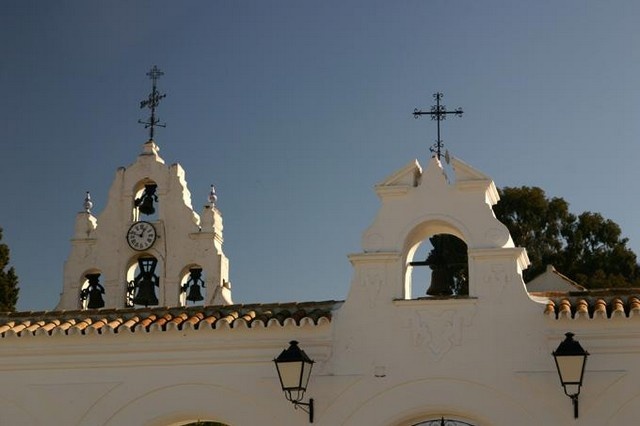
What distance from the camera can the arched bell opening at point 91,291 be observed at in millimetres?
18656

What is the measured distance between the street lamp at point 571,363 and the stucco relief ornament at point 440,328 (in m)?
1.31

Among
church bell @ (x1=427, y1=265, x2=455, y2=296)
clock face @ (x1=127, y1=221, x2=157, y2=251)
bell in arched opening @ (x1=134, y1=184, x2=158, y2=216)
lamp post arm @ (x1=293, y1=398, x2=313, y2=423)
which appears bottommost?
lamp post arm @ (x1=293, y1=398, x2=313, y2=423)

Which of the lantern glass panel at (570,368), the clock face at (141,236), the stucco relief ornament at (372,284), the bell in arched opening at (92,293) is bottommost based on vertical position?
the lantern glass panel at (570,368)

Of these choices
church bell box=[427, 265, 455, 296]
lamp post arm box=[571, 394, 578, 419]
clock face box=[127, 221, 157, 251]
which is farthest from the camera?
clock face box=[127, 221, 157, 251]

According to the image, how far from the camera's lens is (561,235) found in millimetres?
42312

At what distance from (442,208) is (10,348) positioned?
6.10 meters

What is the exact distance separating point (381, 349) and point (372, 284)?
0.85 metres

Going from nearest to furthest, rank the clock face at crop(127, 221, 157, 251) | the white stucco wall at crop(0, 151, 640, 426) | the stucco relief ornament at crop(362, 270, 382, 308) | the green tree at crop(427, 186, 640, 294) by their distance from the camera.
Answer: the white stucco wall at crop(0, 151, 640, 426)
the stucco relief ornament at crop(362, 270, 382, 308)
the clock face at crop(127, 221, 157, 251)
the green tree at crop(427, 186, 640, 294)

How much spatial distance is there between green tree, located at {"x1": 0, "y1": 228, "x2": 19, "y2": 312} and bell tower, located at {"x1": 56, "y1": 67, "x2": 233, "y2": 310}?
460 inches

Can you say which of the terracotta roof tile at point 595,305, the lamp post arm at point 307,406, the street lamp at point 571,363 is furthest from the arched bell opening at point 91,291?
the street lamp at point 571,363

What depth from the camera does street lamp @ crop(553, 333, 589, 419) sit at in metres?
12.6

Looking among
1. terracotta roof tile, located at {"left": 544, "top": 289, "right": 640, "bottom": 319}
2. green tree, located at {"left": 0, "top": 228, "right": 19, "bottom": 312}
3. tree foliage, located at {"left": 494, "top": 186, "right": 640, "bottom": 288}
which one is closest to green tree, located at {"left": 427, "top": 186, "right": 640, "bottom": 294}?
tree foliage, located at {"left": 494, "top": 186, "right": 640, "bottom": 288}

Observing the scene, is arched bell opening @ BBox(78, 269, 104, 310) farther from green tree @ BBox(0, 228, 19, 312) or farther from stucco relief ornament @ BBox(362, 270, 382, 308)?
green tree @ BBox(0, 228, 19, 312)

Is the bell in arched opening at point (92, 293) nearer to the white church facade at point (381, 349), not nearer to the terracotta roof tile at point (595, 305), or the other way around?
the white church facade at point (381, 349)
